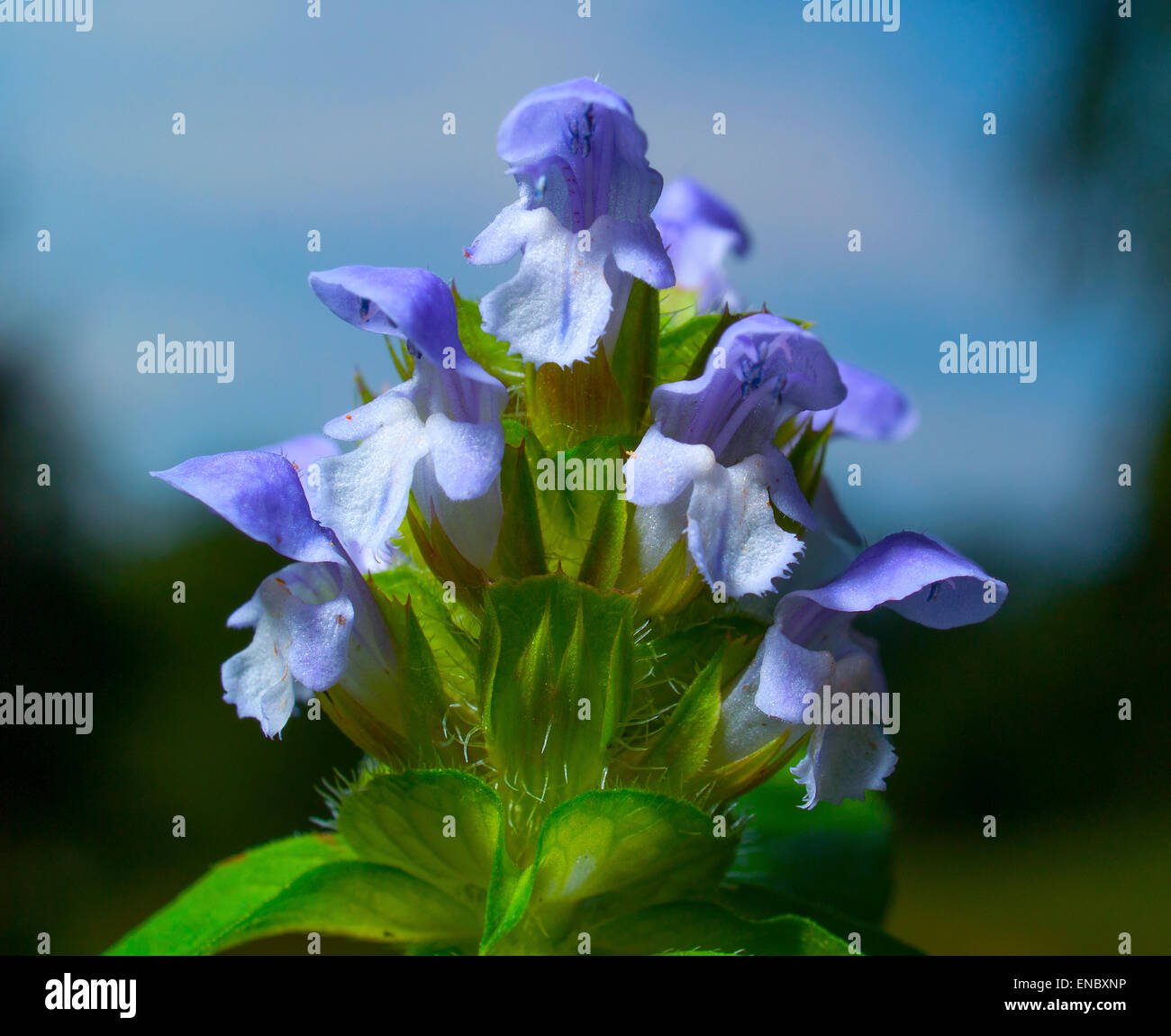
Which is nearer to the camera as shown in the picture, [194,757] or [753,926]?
[753,926]

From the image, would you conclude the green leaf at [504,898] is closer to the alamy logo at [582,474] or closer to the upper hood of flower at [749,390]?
the alamy logo at [582,474]

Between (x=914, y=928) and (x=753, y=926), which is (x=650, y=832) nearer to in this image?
(x=753, y=926)

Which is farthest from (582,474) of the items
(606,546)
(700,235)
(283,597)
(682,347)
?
(700,235)

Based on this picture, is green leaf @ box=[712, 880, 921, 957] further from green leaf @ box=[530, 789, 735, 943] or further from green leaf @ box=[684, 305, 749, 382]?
green leaf @ box=[684, 305, 749, 382]

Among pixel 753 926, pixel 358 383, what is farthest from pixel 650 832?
pixel 358 383

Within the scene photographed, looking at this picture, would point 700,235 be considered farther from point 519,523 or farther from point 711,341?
point 519,523
